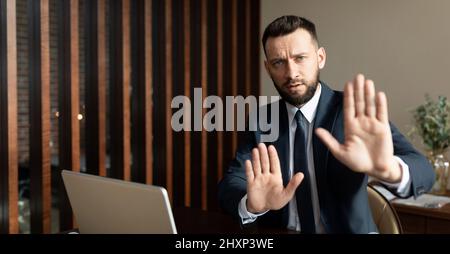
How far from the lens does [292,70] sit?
173 centimetres

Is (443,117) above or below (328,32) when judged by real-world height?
below

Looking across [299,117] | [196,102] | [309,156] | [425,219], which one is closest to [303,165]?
[309,156]

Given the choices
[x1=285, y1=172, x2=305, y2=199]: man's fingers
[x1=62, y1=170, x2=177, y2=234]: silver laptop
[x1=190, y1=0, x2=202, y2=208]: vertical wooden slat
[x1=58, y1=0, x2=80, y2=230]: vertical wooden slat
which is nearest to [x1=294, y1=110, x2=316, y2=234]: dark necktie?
[x1=285, y1=172, x2=305, y2=199]: man's fingers

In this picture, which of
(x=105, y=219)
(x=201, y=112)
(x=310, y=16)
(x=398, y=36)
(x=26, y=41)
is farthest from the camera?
(x=310, y=16)

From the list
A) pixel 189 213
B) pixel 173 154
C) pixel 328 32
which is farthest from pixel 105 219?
pixel 328 32

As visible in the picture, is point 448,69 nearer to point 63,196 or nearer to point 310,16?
point 310,16

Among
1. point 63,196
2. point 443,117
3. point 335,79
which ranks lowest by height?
point 63,196

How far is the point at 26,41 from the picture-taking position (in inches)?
101

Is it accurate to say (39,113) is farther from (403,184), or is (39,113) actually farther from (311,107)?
(403,184)

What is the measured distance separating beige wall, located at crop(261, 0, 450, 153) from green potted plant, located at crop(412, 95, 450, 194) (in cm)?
28

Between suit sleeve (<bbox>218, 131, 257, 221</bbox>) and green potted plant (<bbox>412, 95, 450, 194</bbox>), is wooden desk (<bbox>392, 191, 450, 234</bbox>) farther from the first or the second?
suit sleeve (<bbox>218, 131, 257, 221</bbox>)

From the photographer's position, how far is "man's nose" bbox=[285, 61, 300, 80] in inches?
68.0

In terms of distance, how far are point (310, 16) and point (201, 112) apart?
1.14 m

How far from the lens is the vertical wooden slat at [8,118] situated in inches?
94.3
